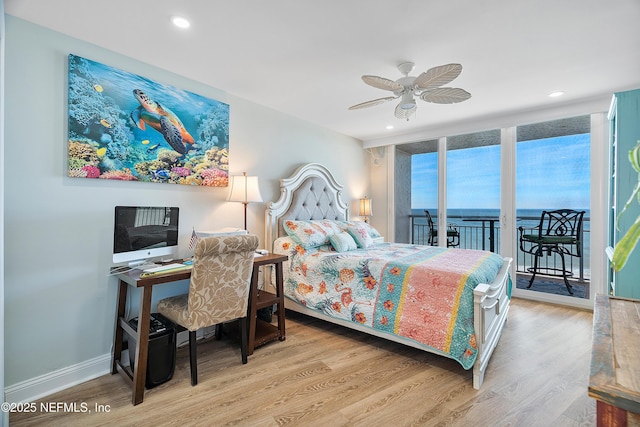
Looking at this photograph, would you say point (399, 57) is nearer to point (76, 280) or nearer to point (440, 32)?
point (440, 32)

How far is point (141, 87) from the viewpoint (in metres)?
2.46

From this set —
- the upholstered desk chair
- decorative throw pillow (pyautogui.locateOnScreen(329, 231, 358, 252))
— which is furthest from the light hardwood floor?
decorative throw pillow (pyautogui.locateOnScreen(329, 231, 358, 252))

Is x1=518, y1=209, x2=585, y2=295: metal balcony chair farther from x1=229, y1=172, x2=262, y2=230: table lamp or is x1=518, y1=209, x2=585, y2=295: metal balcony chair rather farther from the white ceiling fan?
x1=229, y1=172, x2=262, y2=230: table lamp

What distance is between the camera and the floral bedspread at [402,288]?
7.02 feet

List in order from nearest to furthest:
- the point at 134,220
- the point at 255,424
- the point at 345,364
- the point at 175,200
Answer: the point at 255,424 < the point at 134,220 < the point at 345,364 < the point at 175,200

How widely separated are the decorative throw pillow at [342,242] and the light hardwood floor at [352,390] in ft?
3.00

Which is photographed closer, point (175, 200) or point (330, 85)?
point (175, 200)

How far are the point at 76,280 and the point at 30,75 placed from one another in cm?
136

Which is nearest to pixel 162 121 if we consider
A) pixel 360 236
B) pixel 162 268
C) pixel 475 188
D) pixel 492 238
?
pixel 162 268

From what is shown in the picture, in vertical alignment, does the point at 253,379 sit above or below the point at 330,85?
below

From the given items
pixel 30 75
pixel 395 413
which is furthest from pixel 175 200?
pixel 395 413

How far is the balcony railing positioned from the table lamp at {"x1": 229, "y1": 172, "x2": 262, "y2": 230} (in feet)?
9.65

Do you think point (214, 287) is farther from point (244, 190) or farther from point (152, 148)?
point (152, 148)

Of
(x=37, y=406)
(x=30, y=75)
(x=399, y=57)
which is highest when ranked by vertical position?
(x=399, y=57)
